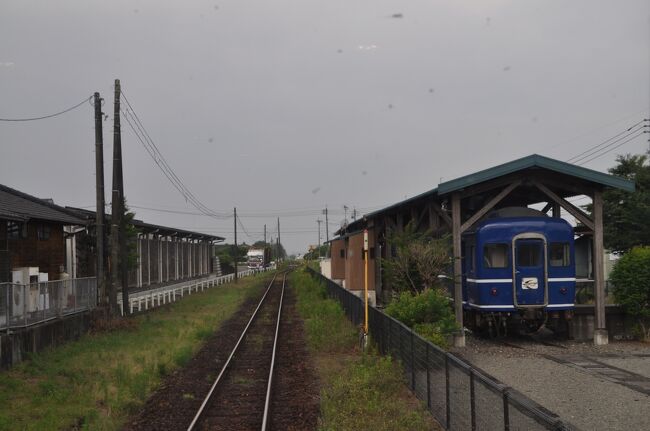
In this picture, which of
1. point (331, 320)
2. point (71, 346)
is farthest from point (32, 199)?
point (331, 320)

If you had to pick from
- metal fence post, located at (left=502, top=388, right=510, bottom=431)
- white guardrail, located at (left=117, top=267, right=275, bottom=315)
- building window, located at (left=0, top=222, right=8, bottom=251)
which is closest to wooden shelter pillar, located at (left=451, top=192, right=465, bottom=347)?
metal fence post, located at (left=502, top=388, right=510, bottom=431)

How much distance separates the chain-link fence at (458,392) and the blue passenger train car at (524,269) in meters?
3.95

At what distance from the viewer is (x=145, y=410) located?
9.71 m

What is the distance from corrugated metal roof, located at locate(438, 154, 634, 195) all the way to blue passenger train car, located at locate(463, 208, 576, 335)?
1.28 meters

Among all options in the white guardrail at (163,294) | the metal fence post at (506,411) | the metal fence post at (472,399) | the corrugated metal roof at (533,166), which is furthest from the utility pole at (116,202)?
the metal fence post at (506,411)

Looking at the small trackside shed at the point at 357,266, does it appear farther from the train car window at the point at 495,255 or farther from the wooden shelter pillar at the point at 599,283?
the wooden shelter pillar at the point at 599,283

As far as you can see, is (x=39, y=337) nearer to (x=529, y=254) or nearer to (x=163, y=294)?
(x=529, y=254)

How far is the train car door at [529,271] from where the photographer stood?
14.9 meters

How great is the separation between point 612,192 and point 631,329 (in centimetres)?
2008

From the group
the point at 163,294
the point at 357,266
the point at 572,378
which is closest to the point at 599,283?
the point at 572,378

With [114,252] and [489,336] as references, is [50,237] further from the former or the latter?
[489,336]

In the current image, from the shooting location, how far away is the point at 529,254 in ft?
49.5

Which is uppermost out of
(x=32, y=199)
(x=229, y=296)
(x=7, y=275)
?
(x=32, y=199)

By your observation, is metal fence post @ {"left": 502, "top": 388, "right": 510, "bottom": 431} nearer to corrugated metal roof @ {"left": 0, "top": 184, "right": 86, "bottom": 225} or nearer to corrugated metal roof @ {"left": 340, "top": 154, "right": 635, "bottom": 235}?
corrugated metal roof @ {"left": 340, "top": 154, "right": 635, "bottom": 235}
